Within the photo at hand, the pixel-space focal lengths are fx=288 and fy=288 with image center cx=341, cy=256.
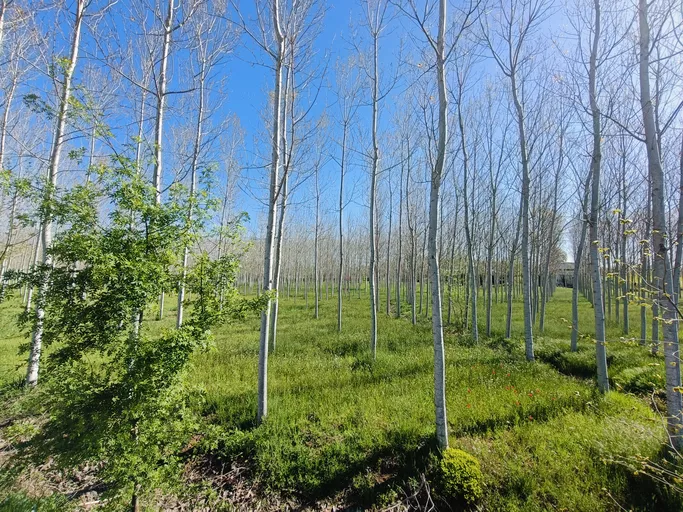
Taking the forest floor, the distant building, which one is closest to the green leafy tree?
Answer: the forest floor

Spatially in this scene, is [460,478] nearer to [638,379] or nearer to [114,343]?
[114,343]

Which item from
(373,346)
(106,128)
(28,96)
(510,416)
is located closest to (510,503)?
(510,416)

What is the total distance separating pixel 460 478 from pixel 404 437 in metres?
0.96

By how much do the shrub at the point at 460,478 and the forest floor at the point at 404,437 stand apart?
117 millimetres

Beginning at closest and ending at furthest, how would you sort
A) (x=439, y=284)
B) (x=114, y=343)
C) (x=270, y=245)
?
(x=114, y=343)
(x=439, y=284)
(x=270, y=245)

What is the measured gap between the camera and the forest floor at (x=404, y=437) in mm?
3002

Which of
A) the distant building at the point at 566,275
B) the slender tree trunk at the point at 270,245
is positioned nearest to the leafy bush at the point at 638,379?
the slender tree trunk at the point at 270,245

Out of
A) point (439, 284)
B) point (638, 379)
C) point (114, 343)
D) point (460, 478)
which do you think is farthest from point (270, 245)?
point (638, 379)

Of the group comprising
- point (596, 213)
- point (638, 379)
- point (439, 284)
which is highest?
point (596, 213)

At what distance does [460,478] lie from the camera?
3.10 m

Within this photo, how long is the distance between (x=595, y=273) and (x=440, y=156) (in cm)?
434

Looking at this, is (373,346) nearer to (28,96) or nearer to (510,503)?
(510,503)

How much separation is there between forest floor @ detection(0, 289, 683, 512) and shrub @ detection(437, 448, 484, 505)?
12 centimetres

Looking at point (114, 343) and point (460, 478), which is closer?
point (114, 343)
